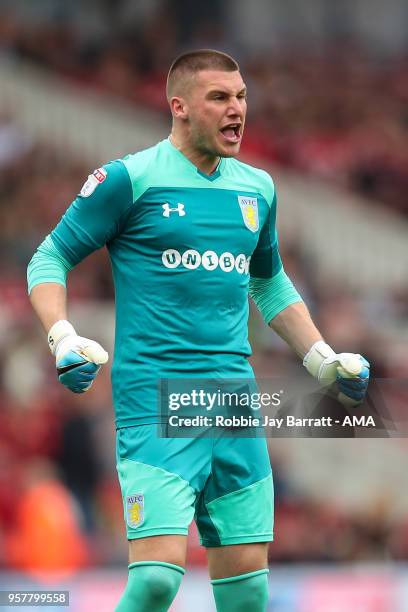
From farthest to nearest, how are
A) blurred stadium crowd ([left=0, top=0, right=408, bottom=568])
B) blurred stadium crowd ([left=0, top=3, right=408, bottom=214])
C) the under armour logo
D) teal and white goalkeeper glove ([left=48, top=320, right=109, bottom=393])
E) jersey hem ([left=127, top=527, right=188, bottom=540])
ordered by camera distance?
blurred stadium crowd ([left=0, top=3, right=408, bottom=214]) < blurred stadium crowd ([left=0, top=0, right=408, bottom=568]) < the under armour logo < jersey hem ([left=127, top=527, right=188, bottom=540]) < teal and white goalkeeper glove ([left=48, top=320, right=109, bottom=393])

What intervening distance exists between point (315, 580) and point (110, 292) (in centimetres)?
496

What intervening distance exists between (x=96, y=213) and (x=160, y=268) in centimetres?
28

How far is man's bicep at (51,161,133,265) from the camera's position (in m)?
4.50

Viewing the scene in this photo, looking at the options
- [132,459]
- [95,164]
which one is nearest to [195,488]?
[132,459]

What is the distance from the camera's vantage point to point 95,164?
14320mm

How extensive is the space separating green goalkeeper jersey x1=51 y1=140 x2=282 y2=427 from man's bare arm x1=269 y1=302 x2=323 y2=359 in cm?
35

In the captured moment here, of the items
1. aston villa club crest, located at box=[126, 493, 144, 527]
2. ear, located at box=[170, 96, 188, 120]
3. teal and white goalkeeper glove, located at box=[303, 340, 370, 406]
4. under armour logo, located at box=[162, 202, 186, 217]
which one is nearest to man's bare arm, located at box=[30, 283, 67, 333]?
under armour logo, located at box=[162, 202, 186, 217]

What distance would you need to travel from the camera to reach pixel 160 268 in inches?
179

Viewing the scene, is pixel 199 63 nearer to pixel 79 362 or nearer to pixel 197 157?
pixel 197 157

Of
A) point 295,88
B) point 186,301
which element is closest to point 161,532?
point 186,301

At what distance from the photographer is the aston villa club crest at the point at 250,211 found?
471 centimetres

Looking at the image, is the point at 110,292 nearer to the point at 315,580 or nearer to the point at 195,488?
the point at 315,580

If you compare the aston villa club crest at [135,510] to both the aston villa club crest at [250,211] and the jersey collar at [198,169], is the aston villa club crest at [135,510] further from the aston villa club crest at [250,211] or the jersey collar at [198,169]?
the jersey collar at [198,169]

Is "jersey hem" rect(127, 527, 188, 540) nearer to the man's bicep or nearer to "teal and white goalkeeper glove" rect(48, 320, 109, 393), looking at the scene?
"teal and white goalkeeper glove" rect(48, 320, 109, 393)
